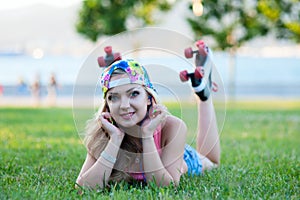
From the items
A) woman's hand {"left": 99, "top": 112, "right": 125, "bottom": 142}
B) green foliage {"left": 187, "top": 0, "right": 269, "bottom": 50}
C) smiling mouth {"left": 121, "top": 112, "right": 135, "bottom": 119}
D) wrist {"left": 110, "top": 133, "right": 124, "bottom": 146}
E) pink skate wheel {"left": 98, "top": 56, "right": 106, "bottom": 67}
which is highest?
green foliage {"left": 187, "top": 0, "right": 269, "bottom": 50}

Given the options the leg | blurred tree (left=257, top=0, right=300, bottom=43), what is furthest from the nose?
blurred tree (left=257, top=0, right=300, bottom=43)

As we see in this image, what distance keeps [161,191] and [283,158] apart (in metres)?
2.25

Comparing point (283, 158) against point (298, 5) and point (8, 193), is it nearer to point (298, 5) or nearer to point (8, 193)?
point (8, 193)

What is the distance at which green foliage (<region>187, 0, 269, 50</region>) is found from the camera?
2069 cm

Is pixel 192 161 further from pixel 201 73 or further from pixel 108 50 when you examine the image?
pixel 108 50

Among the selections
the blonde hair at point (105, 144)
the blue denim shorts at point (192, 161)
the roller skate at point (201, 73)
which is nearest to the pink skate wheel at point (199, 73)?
the roller skate at point (201, 73)

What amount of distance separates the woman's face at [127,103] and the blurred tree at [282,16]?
18717 mm

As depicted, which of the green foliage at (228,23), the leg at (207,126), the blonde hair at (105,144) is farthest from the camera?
the green foliage at (228,23)

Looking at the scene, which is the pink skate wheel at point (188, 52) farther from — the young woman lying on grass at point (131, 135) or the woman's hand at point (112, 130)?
the woman's hand at point (112, 130)

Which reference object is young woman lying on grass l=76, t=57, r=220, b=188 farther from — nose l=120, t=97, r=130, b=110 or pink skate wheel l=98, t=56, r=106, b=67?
pink skate wheel l=98, t=56, r=106, b=67

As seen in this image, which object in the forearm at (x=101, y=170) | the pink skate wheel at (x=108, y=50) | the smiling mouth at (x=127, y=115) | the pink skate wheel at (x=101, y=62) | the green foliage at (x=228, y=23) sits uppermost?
the green foliage at (x=228, y=23)

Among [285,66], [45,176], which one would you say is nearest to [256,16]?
[45,176]

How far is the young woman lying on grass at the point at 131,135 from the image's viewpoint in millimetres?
3242

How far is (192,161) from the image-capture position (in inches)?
165
